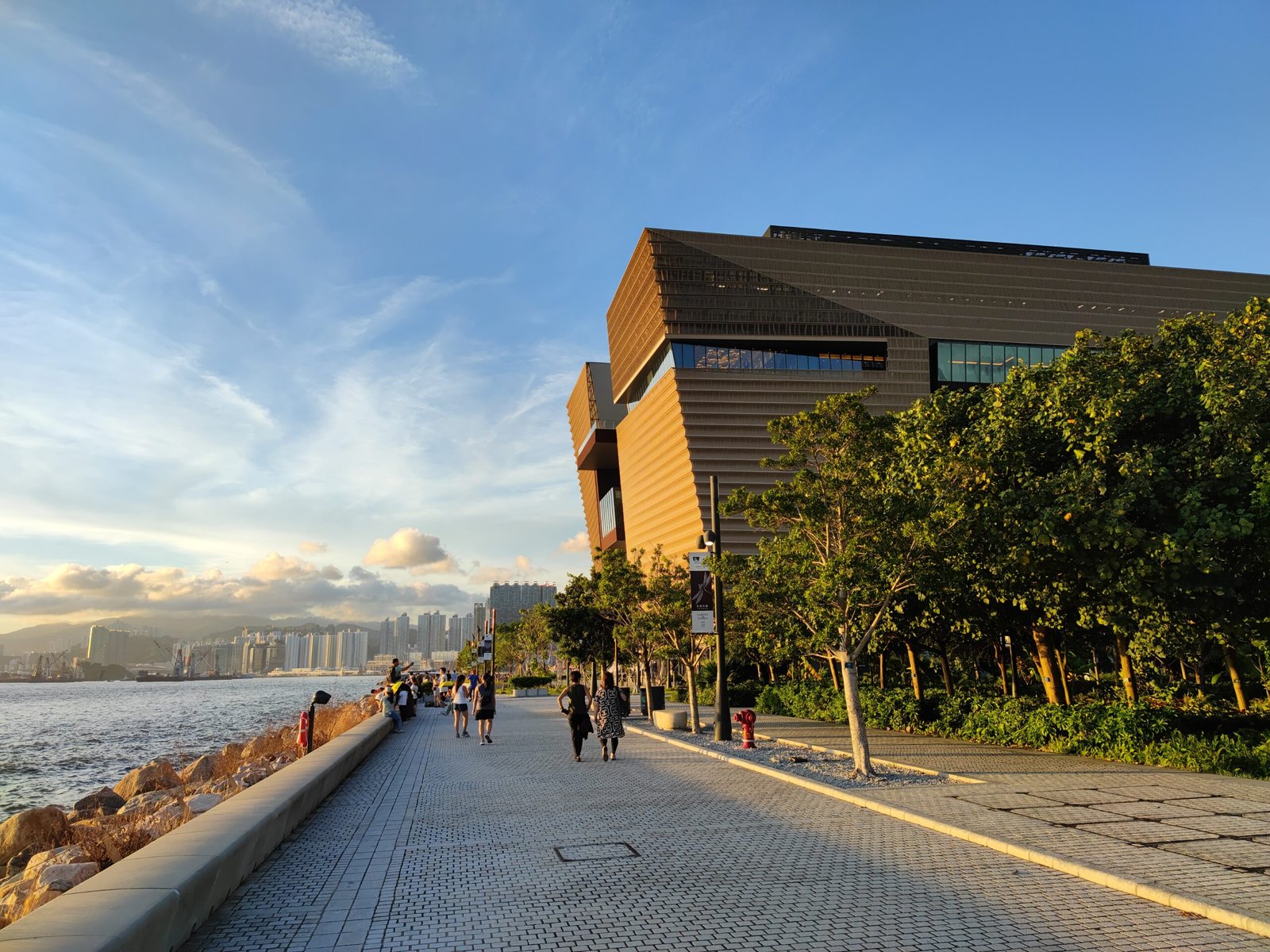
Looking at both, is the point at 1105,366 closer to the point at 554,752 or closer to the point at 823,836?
the point at 823,836

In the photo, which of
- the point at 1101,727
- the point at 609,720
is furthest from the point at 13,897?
the point at 1101,727

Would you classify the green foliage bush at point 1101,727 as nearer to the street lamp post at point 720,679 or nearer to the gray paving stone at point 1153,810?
the gray paving stone at point 1153,810

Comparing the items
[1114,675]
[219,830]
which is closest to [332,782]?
[219,830]

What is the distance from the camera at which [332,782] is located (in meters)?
12.8

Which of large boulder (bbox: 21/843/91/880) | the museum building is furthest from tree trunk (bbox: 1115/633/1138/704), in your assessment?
the museum building

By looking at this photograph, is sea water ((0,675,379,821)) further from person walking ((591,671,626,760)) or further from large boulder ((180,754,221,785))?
person walking ((591,671,626,760))

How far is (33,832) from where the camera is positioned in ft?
43.2

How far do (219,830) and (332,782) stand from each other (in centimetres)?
577

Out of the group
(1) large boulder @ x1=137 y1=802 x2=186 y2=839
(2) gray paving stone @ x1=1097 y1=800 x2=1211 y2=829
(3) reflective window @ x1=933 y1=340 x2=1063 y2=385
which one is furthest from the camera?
(3) reflective window @ x1=933 y1=340 x2=1063 y2=385

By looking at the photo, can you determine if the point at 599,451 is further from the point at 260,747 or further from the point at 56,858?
the point at 56,858

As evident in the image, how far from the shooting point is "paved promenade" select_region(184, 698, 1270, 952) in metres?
5.75

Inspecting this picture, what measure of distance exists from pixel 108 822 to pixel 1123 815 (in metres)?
15.4

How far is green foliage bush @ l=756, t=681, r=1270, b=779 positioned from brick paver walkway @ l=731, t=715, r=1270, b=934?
401mm

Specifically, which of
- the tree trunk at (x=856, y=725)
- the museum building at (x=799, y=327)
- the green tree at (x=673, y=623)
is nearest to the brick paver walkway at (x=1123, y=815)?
the tree trunk at (x=856, y=725)
